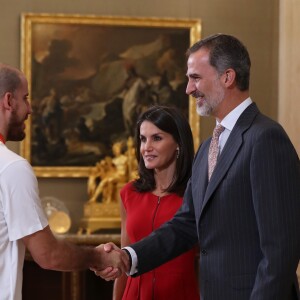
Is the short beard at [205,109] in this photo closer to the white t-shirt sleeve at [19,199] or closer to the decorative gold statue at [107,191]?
the white t-shirt sleeve at [19,199]

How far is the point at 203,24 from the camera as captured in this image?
9.08m

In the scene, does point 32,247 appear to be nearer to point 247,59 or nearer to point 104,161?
point 247,59

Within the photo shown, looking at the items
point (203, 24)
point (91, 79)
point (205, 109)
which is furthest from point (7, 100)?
point (203, 24)

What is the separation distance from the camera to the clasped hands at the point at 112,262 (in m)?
3.86

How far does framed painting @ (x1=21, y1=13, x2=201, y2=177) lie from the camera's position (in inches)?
345

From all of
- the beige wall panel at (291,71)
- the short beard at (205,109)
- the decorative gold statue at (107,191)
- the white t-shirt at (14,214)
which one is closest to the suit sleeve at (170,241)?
the short beard at (205,109)

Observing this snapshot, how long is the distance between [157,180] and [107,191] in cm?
413

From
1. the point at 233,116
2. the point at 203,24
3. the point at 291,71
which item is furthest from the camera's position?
the point at 203,24

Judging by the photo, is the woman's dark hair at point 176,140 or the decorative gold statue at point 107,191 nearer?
the woman's dark hair at point 176,140

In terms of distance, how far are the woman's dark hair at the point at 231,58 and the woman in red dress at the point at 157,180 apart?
102cm

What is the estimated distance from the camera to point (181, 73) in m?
8.98

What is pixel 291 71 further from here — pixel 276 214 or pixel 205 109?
pixel 276 214

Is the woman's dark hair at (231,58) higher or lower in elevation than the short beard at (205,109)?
higher

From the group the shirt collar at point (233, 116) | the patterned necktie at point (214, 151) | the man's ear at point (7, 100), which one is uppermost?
the man's ear at point (7, 100)
